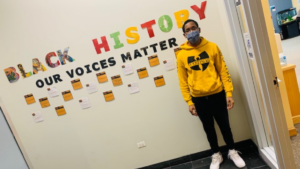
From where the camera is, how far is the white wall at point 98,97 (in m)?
2.22

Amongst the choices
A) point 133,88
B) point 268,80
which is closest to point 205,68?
point 268,80

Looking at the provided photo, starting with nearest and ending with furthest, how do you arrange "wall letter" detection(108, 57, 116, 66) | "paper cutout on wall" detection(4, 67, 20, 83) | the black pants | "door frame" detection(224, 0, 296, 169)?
"door frame" detection(224, 0, 296, 169) → the black pants → "wall letter" detection(108, 57, 116, 66) → "paper cutout on wall" detection(4, 67, 20, 83)

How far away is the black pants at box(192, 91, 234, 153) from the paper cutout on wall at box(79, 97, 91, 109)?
1166 mm

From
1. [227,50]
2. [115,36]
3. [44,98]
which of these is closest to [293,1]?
[227,50]

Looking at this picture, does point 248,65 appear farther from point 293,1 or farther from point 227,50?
point 293,1

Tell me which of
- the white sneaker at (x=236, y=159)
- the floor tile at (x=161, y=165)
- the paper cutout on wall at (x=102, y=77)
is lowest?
the floor tile at (x=161, y=165)

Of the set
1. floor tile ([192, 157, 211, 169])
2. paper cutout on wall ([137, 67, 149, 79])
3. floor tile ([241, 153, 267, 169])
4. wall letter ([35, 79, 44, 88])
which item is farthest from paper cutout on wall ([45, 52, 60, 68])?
floor tile ([241, 153, 267, 169])

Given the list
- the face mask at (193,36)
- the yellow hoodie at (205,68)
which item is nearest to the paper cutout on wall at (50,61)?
the yellow hoodie at (205,68)

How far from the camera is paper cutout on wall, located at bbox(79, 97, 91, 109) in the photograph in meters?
2.43

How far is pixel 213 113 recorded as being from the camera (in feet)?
7.08

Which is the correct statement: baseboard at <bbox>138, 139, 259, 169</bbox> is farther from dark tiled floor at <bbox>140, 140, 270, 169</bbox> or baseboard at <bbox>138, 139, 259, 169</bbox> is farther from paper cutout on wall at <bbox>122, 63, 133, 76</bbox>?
paper cutout on wall at <bbox>122, 63, 133, 76</bbox>

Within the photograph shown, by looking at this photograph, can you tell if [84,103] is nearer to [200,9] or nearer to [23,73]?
[23,73]

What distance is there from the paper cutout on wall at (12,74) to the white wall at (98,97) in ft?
0.16

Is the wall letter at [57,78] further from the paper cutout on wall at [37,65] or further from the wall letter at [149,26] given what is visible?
the wall letter at [149,26]
